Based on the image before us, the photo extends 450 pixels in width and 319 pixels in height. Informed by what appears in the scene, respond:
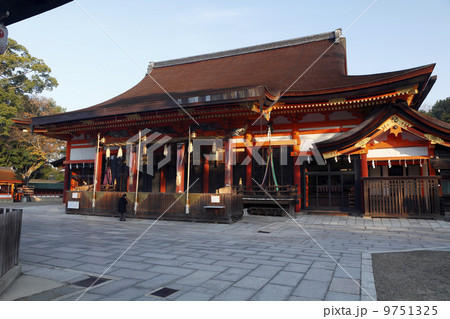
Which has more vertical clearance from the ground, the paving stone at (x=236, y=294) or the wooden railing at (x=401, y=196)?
the wooden railing at (x=401, y=196)

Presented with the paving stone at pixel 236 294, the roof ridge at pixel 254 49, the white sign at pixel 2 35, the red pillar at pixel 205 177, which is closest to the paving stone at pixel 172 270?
the paving stone at pixel 236 294

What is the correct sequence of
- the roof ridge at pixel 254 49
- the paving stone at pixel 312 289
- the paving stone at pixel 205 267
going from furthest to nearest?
the roof ridge at pixel 254 49 < the paving stone at pixel 205 267 < the paving stone at pixel 312 289

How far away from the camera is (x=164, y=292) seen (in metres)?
3.11

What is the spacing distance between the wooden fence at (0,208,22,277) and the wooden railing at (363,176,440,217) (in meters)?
10.7

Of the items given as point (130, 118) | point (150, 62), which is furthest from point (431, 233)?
point (150, 62)

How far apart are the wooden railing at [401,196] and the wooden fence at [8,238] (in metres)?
10.7

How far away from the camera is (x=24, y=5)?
3338mm

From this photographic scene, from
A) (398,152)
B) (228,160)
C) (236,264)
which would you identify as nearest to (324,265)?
(236,264)

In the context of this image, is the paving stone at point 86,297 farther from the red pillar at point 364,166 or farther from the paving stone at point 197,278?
the red pillar at point 364,166

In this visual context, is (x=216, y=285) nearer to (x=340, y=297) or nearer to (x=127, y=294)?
(x=127, y=294)

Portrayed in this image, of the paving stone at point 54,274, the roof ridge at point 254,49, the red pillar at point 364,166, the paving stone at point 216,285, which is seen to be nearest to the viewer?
the paving stone at point 216,285

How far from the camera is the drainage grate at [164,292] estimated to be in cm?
302

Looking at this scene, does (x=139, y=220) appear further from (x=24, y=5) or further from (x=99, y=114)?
(x=24, y=5)
